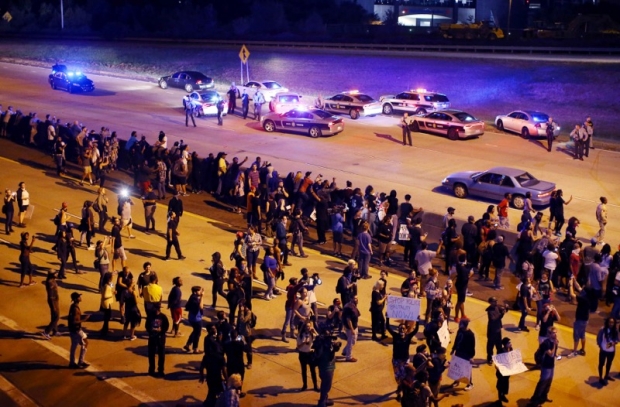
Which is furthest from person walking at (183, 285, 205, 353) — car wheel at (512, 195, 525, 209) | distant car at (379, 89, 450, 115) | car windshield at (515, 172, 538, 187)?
distant car at (379, 89, 450, 115)

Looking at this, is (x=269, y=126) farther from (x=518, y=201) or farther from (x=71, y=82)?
(x=71, y=82)

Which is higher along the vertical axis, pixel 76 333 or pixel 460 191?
pixel 460 191

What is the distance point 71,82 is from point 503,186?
32479 millimetres

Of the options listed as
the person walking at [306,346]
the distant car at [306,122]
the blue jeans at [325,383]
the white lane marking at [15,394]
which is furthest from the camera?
the distant car at [306,122]

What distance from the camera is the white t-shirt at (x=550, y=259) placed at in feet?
61.2

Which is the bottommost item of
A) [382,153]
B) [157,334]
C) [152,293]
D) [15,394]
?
[15,394]

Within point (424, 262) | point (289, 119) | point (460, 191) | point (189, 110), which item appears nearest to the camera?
point (424, 262)

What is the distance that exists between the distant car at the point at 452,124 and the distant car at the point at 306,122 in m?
3.92

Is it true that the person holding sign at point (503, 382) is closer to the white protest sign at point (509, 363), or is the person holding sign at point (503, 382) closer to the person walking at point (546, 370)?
the white protest sign at point (509, 363)

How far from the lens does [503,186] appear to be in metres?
27.2

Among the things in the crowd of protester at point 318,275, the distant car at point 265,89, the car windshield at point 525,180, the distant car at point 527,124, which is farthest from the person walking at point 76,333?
the distant car at point 265,89

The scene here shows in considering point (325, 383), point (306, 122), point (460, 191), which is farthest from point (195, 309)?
point (306, 122)

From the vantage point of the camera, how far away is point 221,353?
13.7 meters

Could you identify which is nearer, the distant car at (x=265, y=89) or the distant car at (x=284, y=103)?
the distant car at (x=284, y=103)
